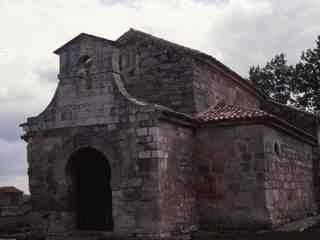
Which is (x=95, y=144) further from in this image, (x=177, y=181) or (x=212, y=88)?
(x=212, y=88)

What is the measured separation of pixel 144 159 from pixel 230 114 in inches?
112

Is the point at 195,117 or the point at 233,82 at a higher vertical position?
the point at 233,82

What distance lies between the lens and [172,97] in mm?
13578

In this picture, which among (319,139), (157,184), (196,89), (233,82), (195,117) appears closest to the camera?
(157,184)

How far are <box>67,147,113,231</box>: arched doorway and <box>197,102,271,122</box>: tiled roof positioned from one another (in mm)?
3031

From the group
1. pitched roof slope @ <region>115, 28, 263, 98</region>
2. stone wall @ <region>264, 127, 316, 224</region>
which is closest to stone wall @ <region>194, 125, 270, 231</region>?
stone wall @ <region>264, 127, 316, 224</region>

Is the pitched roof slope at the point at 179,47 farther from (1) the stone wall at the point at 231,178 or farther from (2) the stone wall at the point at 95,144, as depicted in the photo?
(1) the stone wall at the point at 231,178

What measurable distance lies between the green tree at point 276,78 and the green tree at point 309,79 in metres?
0.55

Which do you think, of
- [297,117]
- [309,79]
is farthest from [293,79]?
[297,117]

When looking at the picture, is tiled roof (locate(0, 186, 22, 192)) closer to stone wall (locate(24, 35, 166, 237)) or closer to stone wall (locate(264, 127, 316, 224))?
stone wall (locate(24, 35, 166, 237))

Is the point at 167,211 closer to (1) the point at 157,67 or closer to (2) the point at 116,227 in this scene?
(2) the point at 116,227

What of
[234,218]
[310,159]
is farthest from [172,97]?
[310,159]

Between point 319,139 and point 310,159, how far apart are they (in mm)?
1385

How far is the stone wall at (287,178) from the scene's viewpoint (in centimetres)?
1180
